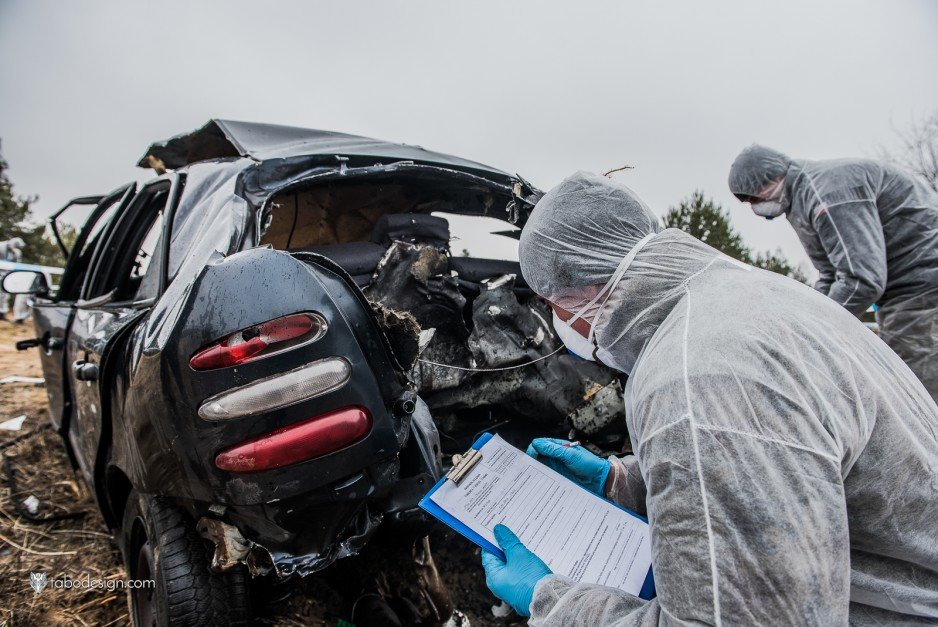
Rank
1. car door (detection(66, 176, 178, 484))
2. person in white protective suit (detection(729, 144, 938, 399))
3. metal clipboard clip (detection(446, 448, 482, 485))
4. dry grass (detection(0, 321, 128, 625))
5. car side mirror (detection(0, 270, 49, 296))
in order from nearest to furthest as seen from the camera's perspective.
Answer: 1. metal clipboard clip (detection(446, 448, 482, 485))
2. car door (detection(66, 176, 178, 484))
3. dry grass (detection(0, 321, 128, 625))
4. car side mirror (detection(0, 270, 49, 296))
5. person in white protective suit (detection(729, 144, 938, 399))

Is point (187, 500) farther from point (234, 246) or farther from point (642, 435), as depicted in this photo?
point (642, 435)

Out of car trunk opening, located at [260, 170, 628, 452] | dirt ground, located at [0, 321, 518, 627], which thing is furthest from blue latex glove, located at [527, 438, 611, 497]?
dirt ground, located at [0, 321, 518, 627]

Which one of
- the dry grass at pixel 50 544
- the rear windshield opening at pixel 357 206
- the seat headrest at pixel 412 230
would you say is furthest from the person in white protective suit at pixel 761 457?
the dry grass at pixel 50 544

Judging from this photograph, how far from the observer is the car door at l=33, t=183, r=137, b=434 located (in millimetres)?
2670

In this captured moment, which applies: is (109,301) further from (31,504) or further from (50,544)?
(31,504)

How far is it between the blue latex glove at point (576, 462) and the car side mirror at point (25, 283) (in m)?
3.14

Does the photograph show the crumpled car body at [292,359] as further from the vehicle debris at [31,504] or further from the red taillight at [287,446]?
the vehicle debris at [31,504]

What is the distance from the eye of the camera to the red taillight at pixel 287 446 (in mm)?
1156

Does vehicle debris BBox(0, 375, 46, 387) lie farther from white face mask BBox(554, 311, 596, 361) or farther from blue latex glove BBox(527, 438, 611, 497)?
white face mask BBox(554, 311, 596, 361)

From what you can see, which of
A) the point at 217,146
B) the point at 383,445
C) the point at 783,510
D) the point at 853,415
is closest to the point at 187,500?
the point at 383,445

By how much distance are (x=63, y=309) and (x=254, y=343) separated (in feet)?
7.92

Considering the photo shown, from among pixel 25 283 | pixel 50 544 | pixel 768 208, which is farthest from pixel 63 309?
pixel 768 208

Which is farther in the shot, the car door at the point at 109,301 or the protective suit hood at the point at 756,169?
the protective suit hood at the point at 756,169

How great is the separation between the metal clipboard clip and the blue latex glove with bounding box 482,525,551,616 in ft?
0.59
